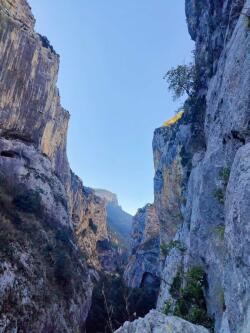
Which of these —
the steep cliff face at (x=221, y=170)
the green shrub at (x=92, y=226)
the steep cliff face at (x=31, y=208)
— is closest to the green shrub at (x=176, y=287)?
the steep cliff face at (x=221, y=170)

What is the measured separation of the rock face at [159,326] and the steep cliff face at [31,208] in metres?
12.4

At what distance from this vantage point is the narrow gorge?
870 cm

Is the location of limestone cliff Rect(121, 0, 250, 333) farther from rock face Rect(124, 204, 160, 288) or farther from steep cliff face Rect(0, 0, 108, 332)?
rock face Rect(124, 204, 160, 288)

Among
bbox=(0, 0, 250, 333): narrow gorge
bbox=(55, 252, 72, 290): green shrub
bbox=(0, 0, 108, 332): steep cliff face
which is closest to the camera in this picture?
bbox=(0, 0, 250, 333): narrow gorge

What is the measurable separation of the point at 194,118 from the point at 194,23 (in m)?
10.5

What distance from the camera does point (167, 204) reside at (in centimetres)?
4072

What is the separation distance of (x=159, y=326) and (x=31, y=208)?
27.7m

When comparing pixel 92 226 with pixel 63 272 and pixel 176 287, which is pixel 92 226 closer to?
pixel 63 272

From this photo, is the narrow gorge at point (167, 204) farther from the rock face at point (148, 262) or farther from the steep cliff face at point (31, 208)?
the rock face at point (148, 262)

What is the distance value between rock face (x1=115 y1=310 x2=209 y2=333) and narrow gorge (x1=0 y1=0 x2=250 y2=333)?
0.02m

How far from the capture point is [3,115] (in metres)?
38.9

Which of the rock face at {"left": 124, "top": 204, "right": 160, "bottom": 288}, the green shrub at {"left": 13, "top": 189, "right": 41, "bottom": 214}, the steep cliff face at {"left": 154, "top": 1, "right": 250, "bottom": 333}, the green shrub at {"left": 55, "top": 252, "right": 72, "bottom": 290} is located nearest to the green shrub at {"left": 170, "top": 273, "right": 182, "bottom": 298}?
the steep cliff face at {"left": 154, "top": 1, "right": 250, "bottom": 333}

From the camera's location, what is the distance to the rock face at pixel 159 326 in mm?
6656

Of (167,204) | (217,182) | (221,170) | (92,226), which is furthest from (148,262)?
(221,170)
